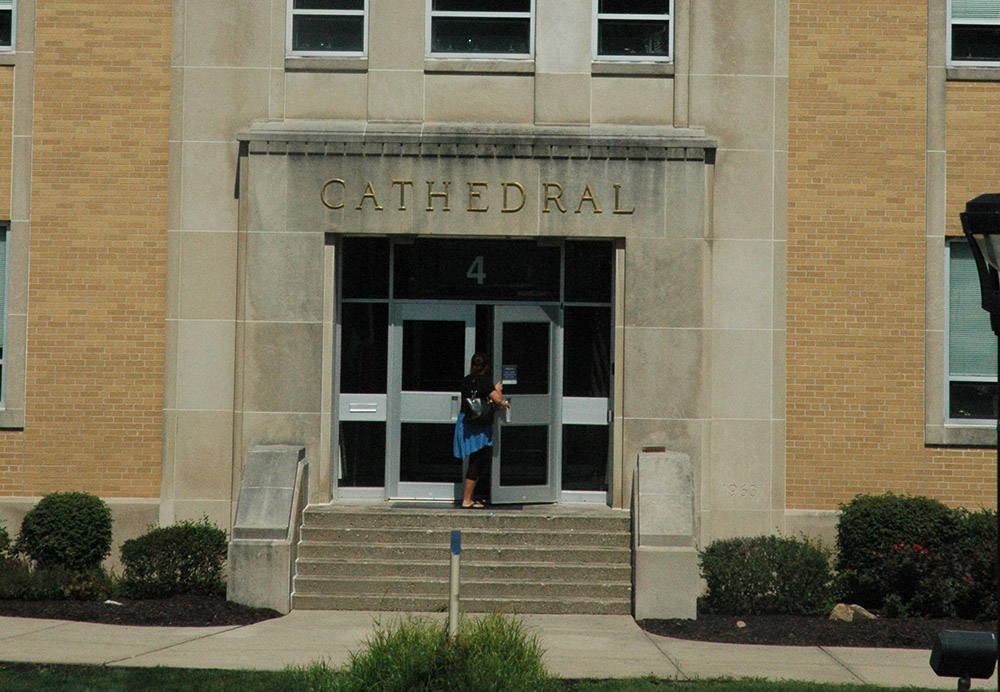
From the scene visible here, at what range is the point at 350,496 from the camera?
1514 cm

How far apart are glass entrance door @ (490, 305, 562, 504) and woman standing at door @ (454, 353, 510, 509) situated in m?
0.56

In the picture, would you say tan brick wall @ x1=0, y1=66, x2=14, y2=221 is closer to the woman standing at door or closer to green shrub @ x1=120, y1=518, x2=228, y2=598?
green shrub @ x1=120, y1=518, x2=228, y2=598

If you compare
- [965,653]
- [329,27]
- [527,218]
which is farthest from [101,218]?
[965,653]

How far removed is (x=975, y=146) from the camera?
14656 mm

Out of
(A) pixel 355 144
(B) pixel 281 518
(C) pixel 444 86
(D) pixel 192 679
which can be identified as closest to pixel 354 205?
(A) pixel 355 144

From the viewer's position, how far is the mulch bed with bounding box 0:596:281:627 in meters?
11.9

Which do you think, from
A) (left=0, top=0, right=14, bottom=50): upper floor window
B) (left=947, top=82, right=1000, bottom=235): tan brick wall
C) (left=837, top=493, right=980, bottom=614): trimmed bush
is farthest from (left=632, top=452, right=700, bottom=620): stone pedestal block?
(left=0, top=0, right=14, bottom=50): upper floor window

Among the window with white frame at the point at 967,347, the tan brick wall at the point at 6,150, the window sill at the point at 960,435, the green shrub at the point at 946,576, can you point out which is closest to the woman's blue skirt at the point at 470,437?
the green shrub at the point at 946,576

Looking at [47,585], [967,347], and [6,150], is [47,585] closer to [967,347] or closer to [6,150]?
[6,150]

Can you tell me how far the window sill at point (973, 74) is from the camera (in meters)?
14.6

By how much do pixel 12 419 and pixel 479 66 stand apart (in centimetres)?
717

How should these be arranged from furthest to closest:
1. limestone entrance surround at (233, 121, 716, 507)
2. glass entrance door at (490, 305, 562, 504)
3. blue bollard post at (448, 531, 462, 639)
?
glass entrance door at (490, 305, 562, 504) → limestone entrance surround at (233, 121, 716, 507) → blue bollard post at (448, 531, 462, 639)

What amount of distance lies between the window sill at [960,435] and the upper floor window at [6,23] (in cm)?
1238

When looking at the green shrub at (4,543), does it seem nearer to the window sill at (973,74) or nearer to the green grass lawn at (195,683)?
the green grass lawn at (195,683)
